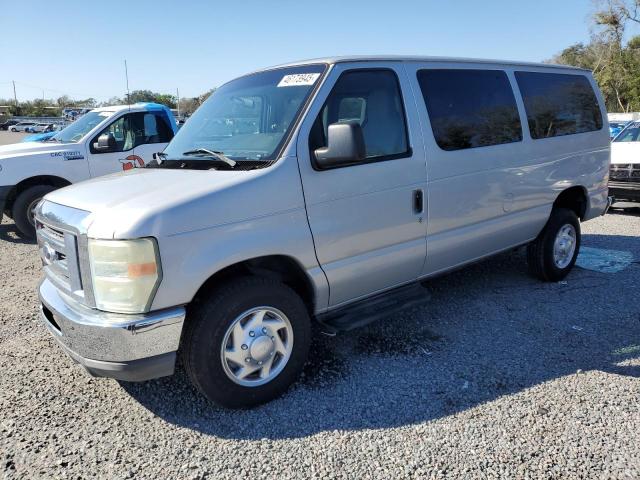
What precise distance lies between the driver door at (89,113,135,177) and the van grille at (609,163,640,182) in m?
8.30

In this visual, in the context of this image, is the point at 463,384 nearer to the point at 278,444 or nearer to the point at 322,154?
the point at 278,444

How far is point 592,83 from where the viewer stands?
5602 mm

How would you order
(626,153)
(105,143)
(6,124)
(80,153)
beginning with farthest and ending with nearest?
(6,124), (626,153), (80,153), (105,143)

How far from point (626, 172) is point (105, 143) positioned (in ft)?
29.3

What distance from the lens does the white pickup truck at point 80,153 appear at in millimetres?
7371

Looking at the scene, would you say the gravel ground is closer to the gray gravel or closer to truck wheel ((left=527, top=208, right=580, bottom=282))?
the gray gravel

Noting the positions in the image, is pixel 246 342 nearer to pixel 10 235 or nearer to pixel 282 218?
pixel 282 218

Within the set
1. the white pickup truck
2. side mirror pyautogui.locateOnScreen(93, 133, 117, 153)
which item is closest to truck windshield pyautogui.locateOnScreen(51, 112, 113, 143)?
the white pickup truck

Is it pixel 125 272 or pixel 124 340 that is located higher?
pixel 125 272

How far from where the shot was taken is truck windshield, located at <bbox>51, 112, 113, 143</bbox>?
8000 millimetres

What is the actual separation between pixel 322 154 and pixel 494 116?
2.08 meters

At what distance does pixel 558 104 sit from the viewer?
5059 millimetres

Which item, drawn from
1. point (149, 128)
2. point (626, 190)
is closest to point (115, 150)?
point (149, 128)

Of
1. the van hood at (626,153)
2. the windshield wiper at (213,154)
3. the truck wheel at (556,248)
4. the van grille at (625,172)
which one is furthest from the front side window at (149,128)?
the van hood at (626,153)
